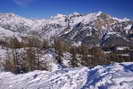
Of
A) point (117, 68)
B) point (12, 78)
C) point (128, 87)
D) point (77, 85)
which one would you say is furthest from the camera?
point (12, 78)

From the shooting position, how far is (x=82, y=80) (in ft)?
61.5

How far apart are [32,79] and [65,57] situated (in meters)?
95.5

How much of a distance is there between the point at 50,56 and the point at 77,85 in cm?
9766

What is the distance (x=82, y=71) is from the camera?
72.0ft

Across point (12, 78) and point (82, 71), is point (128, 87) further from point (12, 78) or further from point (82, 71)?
point (12, 78)

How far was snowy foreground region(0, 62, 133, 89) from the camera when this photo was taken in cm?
1561

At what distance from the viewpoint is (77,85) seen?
17.8 meters

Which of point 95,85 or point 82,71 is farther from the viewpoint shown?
point 82,71

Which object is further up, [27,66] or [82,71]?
[82,71]

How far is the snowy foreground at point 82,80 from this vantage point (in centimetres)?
1561

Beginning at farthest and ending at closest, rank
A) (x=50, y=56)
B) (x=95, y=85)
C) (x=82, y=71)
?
(x=50, y=56) < (x=82, y=71) < (x=95, y=85)

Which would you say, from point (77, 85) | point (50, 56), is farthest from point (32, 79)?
point (50, 56)

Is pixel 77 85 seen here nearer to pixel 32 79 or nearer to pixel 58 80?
pixel 58 80

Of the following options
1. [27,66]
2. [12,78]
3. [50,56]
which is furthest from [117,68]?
[50,56]
